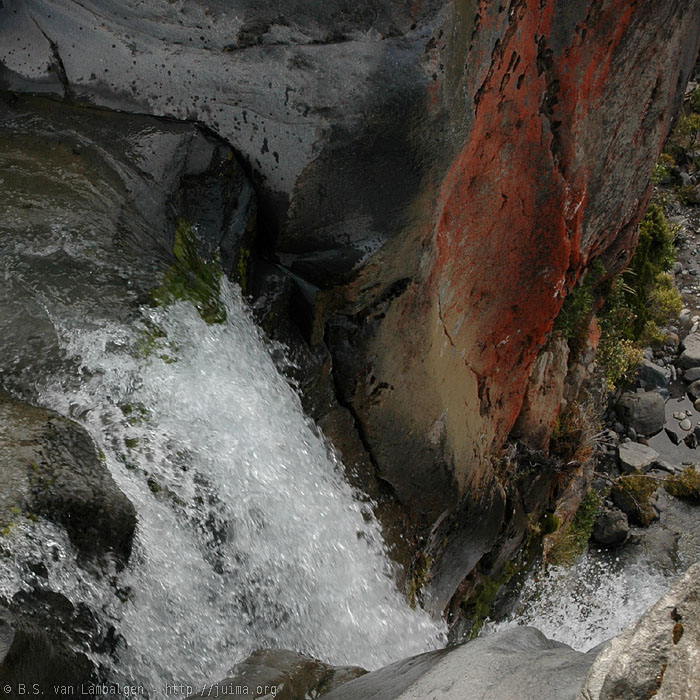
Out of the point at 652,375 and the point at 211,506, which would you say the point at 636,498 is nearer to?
the point at 652,375

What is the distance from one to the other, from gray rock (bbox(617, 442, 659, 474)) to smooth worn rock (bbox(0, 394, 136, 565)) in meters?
9.34

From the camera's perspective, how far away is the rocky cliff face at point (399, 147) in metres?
4.37

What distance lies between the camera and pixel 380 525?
528 centimetres

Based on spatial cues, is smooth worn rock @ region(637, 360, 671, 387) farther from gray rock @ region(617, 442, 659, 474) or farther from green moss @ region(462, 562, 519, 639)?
green moss @ region(462, 562, 519, 639)

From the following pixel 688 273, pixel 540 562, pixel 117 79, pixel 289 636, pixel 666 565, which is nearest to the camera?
pixel 289 636

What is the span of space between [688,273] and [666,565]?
6805 millimetres

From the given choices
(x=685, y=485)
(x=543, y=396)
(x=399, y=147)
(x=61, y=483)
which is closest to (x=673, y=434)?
(x=685, y=485)

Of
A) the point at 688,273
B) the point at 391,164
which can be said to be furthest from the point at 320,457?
the point at 688,273

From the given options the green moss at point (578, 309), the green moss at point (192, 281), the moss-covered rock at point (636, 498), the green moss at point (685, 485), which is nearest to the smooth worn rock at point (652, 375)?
the green moss at point (685, 485)

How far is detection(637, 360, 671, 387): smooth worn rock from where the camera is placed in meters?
12.5

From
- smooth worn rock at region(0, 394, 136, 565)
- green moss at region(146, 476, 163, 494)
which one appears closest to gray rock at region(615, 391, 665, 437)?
green moss at region(146, 476, 163, 494)

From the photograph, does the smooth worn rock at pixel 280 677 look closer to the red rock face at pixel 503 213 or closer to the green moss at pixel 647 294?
the red rock face at pixel 503 213

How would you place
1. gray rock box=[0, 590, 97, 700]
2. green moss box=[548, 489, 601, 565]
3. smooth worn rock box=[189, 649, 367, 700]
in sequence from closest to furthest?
gray rock box=[0, 590, 97, 700]
smooth worn rock box=[189, 649, 367, 700]
green moss box=[548, 489, 601, 565]

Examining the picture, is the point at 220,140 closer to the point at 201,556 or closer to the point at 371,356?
the point at 371,356
